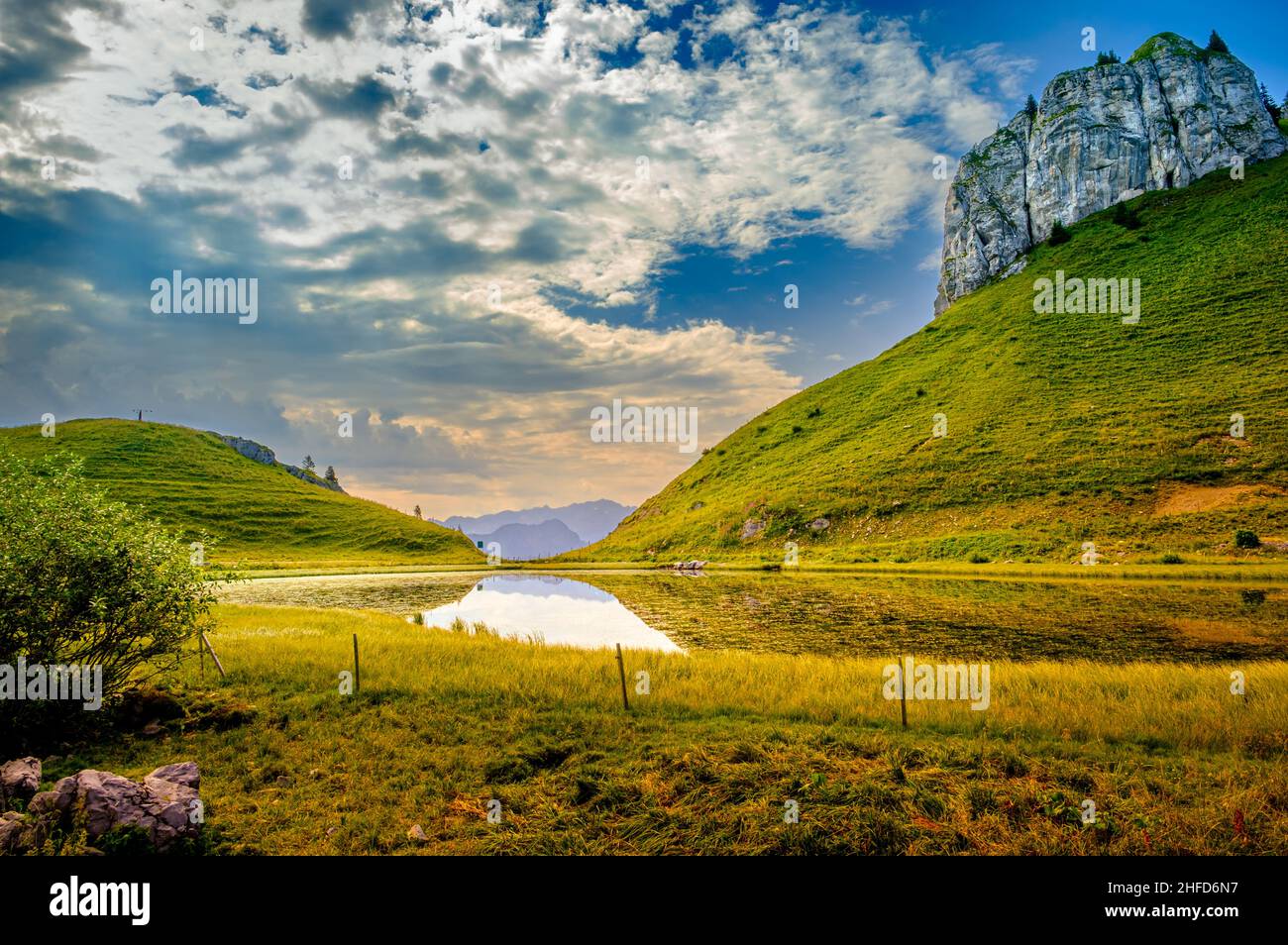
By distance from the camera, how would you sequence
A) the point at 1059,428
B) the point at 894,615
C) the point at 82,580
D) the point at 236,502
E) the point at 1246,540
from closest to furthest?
the point at 82,580 → the point at 894,615 → the point at 1246,540 → the point at 1059,428 → the point at 236,502

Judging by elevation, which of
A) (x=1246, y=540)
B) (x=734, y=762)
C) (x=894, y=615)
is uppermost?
(x=1246, y=540)

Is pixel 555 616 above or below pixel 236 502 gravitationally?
below

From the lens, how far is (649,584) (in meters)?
63.1

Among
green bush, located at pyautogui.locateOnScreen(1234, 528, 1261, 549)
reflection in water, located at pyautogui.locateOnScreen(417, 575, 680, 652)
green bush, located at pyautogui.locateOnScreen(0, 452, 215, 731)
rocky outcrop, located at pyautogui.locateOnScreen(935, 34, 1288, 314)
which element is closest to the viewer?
green bush, located at pyautogui.locateOnScreen(0, 452, 215, 731)

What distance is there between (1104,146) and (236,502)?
22739 centimetres

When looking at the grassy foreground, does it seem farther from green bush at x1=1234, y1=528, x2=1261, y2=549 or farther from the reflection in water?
green bush at x1=1234, y1=528, x2=1261, y2=549

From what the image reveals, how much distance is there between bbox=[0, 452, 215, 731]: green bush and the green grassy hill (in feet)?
350

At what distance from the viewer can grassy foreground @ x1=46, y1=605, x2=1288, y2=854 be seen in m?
9.95

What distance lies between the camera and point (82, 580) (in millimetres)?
15398

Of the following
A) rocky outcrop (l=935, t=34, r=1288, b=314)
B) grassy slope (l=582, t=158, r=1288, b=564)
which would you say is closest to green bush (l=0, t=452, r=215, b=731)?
grassy slope (l=582, t=158, r=1288, b=564)

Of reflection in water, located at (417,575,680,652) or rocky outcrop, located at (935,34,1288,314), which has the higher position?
rocky outcrop, located at (935,34,1288,314)

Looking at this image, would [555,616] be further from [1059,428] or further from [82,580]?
[1059,428]

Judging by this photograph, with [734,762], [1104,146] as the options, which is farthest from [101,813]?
[1104,146]
